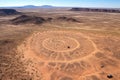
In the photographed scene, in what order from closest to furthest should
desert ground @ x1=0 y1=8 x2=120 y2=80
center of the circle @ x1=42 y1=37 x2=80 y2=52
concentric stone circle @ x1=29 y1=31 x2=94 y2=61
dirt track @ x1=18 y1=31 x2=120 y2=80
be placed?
1. desert ground @ x1=0 y1=8 x2=120 y2=80
2. dirt track @ x1=18 y1=31 x2=120 y2=80
3. concentric stone circle @ x1=29 y1=31 x2=94 y2=61
4. center of the circle @ x1=42 y1=37 x2=80 y2=52

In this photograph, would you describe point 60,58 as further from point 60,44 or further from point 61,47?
point 60,44

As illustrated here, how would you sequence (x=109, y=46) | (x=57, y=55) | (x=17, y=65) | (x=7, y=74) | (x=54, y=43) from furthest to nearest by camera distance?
1. (x=54, y=43)
2. (x=109, y=46)
3. (x=57, y=55)
4. (x=17, y=65)
5. (x=7, y=74)

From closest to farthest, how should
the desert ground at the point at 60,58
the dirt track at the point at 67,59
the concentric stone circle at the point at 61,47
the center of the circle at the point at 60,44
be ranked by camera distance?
the desert ground at the point at 60,58 < the dirt track at the point at 67,59 < the concentric stone circle at the point at 61,47 < the center of the circle at the point at 60,44

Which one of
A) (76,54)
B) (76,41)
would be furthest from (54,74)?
(76,41)

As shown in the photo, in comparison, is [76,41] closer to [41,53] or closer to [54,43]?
[54,43]

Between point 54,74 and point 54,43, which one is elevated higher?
point 54,43

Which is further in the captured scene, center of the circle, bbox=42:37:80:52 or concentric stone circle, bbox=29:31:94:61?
center of the circle, bbox=42:37:80:52

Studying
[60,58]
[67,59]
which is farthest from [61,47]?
[67,59]
